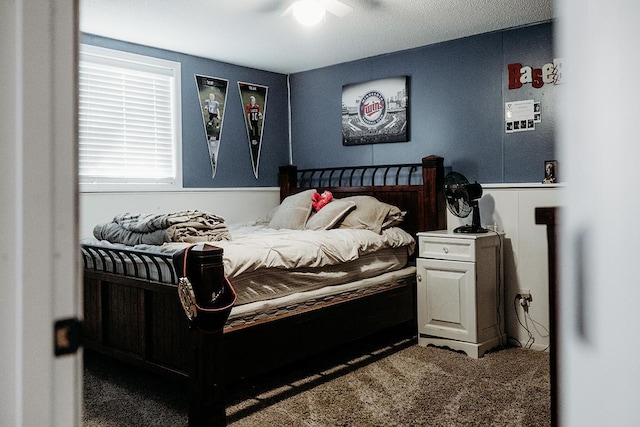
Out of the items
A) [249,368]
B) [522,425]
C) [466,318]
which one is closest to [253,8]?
[249,368]

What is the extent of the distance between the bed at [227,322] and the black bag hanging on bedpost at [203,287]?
0.5 inches

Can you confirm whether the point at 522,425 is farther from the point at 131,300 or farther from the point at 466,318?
the point at 131,300

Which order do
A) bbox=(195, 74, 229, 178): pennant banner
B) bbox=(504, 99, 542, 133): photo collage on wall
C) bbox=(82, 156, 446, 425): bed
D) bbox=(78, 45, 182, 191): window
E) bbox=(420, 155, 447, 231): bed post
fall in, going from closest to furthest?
bbox=(82, 156, 446, 425): bed < bbox=(504, 99, 542, 133): photo collage on wall < bbox=(78, 45, 182, 191): window < bbox=(420, 155, 447, 231): bed post < bbox=(195, 74, 229, 178): pennant banner

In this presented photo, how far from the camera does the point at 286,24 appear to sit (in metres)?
3.81

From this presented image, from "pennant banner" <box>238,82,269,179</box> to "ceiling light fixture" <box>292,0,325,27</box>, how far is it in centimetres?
200

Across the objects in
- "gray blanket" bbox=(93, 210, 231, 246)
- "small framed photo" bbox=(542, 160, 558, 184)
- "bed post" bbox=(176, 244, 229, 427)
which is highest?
"small framed photo" bbox=(542, 160, 558, 184)

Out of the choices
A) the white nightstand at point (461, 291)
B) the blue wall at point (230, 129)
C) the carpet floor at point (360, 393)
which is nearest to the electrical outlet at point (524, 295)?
the white nightstand at point (461, 291)

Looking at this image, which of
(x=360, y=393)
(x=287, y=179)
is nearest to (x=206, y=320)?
(x=360, y=393)

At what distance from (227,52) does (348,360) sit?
109 inches

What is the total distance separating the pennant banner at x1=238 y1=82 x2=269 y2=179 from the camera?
505 centimetres

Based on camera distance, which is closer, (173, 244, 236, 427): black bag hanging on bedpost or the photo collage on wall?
(173, 244, 236, 427): black bag hanging on bedpost

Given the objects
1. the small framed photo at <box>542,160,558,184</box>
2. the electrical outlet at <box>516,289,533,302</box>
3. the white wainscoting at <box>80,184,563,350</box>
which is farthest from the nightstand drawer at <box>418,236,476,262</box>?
the small framed photo at <box>542,160,558,184</box>

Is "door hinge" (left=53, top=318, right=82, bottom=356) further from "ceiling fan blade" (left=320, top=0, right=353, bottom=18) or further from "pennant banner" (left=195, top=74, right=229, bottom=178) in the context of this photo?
"pennant banner" (left=195, top=74, right=229, bottom=178)

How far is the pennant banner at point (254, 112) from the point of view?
16.6 feet
